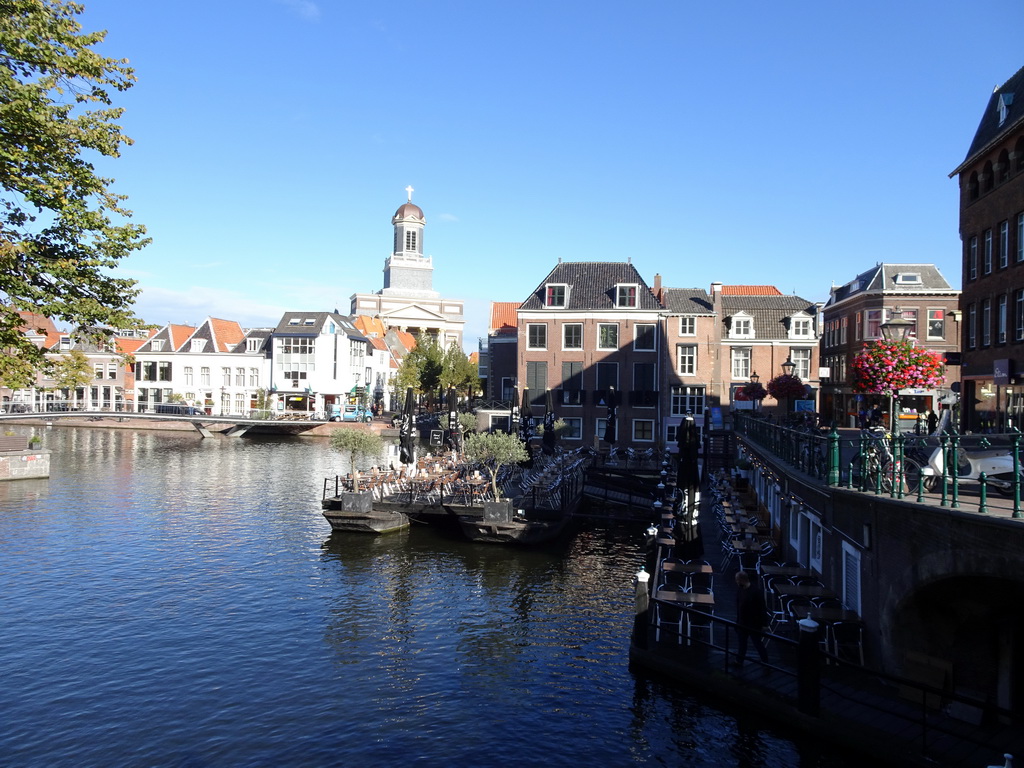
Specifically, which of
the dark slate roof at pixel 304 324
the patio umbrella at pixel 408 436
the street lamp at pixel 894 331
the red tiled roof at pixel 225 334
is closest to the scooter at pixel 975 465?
A: the street lamp at pixel 894 331

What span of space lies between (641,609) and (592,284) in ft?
128

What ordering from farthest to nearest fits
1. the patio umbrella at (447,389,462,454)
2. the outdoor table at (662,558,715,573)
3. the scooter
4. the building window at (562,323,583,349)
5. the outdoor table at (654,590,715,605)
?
the building window at (562,323,583,349) → the patio umbrella at (447,389,462,454) → the outdoor table at (662,558,715,573) → the outdoor table at (654,590,715,605) → the scooter

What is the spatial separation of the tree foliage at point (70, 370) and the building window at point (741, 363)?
4482 cm

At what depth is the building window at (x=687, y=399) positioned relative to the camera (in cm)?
5006

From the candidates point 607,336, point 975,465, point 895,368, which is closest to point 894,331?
point 895,368

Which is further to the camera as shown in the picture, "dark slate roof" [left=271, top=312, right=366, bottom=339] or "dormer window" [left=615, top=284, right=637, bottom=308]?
"dark slate roof" [left=271, top=312, right=366, bottom=339]

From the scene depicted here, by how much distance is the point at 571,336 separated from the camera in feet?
165

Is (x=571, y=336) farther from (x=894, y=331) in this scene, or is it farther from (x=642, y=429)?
(x=894, y=331)

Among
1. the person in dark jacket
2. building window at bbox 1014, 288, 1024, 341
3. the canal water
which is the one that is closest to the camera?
the canal water

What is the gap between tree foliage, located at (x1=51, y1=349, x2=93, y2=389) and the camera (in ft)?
40.5

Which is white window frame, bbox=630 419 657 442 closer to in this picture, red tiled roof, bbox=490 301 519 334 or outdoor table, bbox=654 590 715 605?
red tiled roof, bbox=490 301 519 334

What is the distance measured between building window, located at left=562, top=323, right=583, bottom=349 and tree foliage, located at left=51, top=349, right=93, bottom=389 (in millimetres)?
39044

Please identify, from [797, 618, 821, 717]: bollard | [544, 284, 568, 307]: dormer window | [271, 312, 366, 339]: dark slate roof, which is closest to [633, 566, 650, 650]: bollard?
[797, 618, 821, 717]: bollard

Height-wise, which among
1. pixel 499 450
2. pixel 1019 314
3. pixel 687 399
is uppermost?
pixel 1019 314
